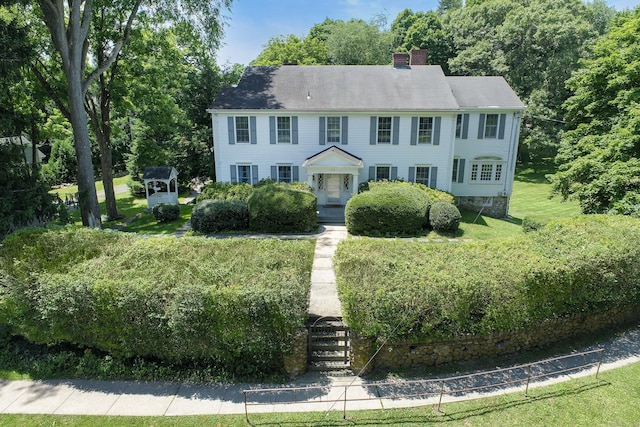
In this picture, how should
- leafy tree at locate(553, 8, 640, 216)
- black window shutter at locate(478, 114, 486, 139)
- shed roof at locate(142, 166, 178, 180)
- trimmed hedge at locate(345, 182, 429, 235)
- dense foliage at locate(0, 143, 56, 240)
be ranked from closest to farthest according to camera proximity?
dense foliage at locate(0, 143, 56, 240) → leafy tree at locate(553, 8, 640, 216) → trimmed hedge at locate(345, 182, 429, 235) → black window shutter at locate(478, 114, 486, 139) → shed roof at locate(142, 166, 178, 180)

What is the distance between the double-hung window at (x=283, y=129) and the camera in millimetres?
20469

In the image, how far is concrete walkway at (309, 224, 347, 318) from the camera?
9.61m

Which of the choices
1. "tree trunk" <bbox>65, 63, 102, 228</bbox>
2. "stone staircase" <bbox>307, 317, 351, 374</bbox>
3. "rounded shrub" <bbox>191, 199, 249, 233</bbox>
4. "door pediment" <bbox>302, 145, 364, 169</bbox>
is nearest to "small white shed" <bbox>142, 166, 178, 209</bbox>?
"tree trunk" <bbox>65, 63, 102, 228</bbox>

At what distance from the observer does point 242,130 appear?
20656mm

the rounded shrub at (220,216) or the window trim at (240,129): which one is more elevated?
the window trim at (240,129)

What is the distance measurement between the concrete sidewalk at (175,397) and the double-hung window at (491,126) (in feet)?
52.7

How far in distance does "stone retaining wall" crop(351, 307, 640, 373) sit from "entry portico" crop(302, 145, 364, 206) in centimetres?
1184

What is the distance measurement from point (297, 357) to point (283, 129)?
48.6 ft

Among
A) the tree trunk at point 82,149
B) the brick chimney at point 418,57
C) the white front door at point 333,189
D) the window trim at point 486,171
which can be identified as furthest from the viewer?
the brick chimney at point 418,57

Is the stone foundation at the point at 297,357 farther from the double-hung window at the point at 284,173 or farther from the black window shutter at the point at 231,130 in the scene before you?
the black window shutter at the point at 231,130

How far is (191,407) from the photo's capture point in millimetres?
7258

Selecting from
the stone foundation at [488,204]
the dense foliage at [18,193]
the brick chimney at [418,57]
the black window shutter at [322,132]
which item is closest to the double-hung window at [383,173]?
the black window shutter at [322,132]

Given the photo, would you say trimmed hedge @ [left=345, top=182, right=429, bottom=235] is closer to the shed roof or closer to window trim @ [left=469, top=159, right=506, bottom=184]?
window trim @ [left=469, top=159, right=506, bottom=184]

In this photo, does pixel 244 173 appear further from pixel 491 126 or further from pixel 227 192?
pixel 491 126
